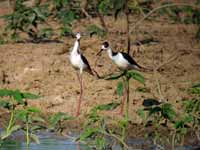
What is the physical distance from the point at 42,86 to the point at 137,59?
188cm

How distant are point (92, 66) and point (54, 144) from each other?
3138 mm

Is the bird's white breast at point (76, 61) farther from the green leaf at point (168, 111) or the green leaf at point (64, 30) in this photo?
the green leaf at point (168, 111)

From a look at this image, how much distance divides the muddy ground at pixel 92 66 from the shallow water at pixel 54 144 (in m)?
0.81

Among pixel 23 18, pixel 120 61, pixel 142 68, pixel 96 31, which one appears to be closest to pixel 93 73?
pixel 120 61

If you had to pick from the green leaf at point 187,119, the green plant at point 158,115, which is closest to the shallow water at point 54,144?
the green plant at point 158,115

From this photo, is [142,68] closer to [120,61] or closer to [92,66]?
[120,61]

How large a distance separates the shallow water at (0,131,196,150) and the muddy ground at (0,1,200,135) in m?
0.81

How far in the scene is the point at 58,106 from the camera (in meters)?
11.1

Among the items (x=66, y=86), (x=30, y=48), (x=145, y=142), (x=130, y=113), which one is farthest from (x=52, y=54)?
(x=145, y=142)

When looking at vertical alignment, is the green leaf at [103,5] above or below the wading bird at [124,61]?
above

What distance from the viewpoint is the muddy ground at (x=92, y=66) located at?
11305 mm

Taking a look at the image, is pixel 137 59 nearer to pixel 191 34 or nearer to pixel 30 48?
pixel 30 48

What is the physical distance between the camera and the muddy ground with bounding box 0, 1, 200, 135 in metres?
11.3

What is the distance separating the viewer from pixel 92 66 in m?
12.6
